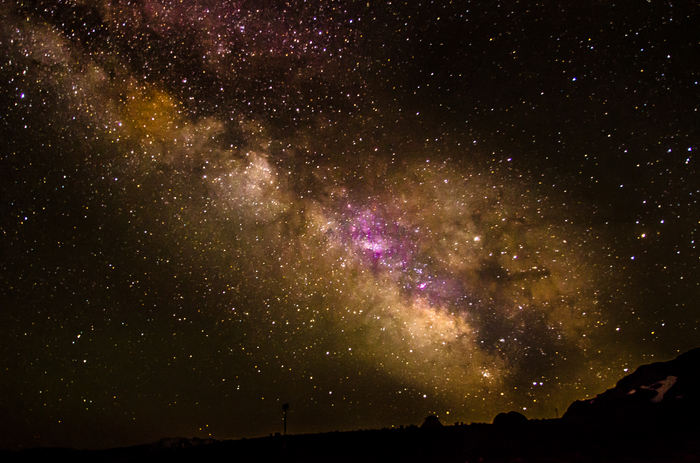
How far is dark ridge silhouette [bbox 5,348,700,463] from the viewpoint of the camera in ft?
26.3

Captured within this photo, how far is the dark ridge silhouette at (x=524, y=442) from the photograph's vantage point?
8031 millimetres

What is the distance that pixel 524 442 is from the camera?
10.4m

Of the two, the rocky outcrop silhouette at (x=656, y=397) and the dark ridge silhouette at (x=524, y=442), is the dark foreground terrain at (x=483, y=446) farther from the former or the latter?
the rocky outcrop silhouette at (x=656, y=397)

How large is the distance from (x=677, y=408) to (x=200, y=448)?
68.8ft

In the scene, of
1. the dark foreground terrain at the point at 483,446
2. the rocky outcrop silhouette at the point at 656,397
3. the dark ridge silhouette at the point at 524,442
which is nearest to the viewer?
the dark foreground terrain at the point at 483,446

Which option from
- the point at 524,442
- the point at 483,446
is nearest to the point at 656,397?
the point at 524,442

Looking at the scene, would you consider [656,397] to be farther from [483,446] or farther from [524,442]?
[483,446]

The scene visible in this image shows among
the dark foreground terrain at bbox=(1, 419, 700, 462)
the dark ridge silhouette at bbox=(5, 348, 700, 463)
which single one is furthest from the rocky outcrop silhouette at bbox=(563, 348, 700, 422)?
the dark foreground terrain at bbox=(1, 419, 700, 462)

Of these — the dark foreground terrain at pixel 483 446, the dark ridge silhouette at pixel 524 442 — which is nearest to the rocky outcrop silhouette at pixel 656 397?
the dark ridge silhouette at pixel 524 442

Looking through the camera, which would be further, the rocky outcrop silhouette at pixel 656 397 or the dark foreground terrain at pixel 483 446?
the rocky outcrop silhouette at pixel 656 397

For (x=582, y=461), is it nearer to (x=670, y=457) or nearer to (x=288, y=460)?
(x=670, y=457)

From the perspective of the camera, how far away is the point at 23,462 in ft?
110

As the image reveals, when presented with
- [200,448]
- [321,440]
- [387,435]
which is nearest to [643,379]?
[387,435]

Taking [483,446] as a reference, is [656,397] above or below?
below
